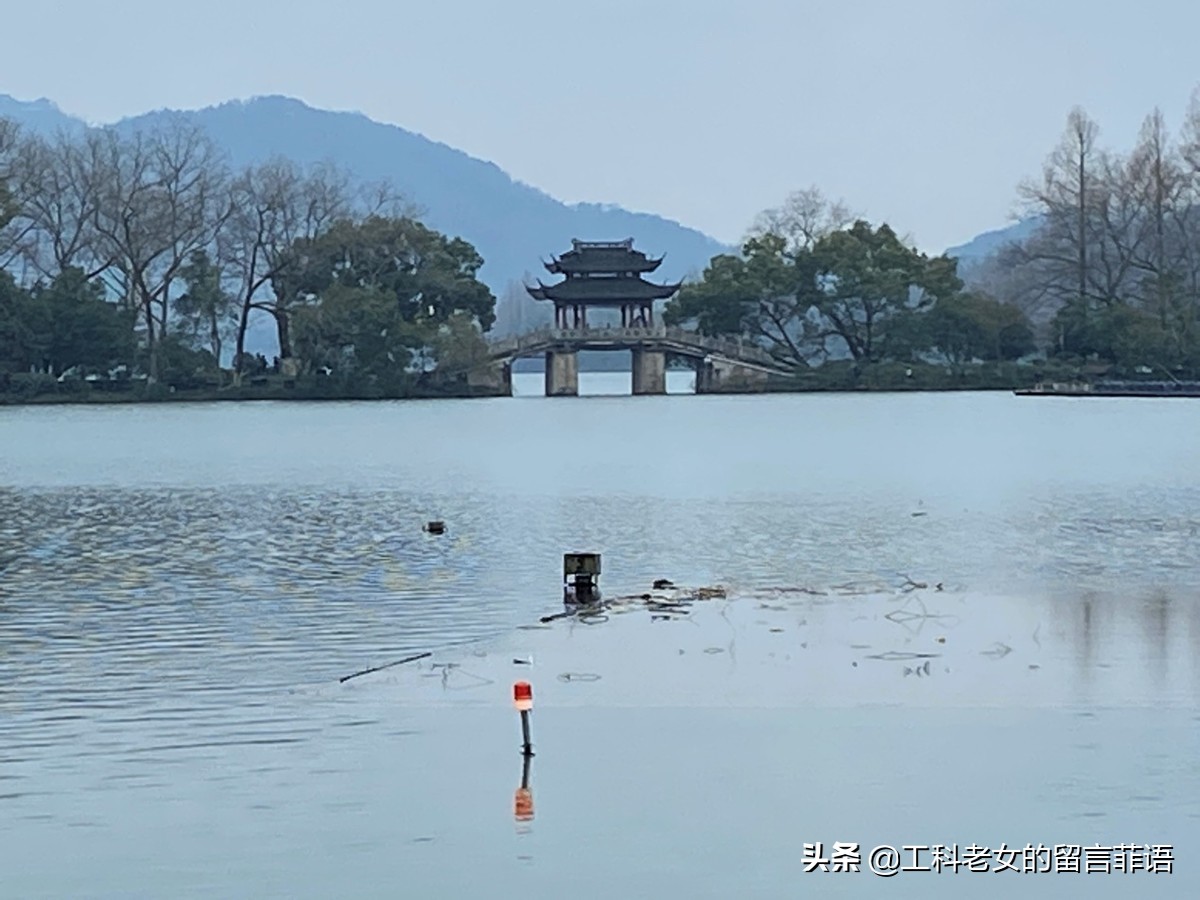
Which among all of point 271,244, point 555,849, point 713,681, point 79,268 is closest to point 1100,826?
point 555,849

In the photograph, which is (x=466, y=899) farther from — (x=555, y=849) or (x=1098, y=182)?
(x=1098, y=182)

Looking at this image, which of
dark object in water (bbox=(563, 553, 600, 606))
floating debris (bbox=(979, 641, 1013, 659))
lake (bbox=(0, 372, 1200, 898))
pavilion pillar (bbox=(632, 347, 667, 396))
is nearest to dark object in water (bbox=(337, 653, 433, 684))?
lake (bbox=(0, 372, 1200, 898))

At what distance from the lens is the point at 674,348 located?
273 ft

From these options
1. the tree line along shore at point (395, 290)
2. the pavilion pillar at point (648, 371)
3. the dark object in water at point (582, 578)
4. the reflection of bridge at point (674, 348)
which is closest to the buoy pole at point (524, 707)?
the dark object in water at point (582, 578)

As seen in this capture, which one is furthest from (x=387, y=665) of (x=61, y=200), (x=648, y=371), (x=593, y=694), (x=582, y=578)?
(x=648, y=371)

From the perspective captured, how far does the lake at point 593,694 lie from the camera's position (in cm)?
996

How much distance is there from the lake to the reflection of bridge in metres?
50.9

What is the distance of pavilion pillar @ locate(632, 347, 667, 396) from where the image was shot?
86250 millimetres

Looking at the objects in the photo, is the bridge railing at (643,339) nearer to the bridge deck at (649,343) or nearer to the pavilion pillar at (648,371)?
the bridge deck at (649,343)

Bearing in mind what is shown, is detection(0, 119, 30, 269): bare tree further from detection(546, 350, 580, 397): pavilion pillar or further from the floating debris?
the floating debris

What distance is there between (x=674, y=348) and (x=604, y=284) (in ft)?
18.7

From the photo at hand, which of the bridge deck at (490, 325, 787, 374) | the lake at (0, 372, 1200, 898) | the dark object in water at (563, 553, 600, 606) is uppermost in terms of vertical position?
the bridge deck at (490, 325, 787, 374)

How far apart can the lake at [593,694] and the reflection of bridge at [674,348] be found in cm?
5091

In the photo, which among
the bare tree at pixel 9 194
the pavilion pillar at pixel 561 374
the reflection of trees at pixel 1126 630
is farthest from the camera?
the pavilion pillar at pixel 561 374
